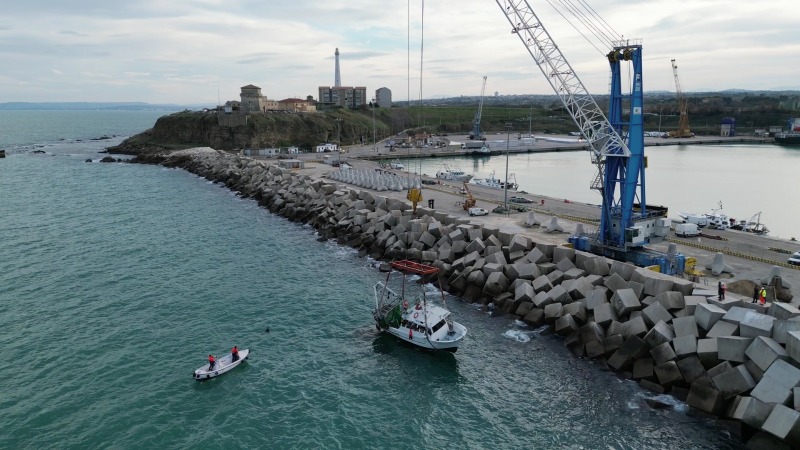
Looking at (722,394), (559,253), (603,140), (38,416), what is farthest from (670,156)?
(38,416)

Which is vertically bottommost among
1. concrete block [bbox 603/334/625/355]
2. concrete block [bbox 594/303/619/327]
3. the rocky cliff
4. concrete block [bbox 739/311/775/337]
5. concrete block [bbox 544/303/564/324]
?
concrete block [bbox 603/334/625/355]

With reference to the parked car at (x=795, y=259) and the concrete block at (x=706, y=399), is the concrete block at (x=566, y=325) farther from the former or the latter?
the parked car at (x=795, y=259)

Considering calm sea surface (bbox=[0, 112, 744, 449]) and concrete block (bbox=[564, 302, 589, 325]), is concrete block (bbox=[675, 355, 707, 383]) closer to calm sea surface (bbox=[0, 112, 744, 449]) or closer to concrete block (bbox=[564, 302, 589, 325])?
calm sea surface (bbox=[0, 112, 744, 449])

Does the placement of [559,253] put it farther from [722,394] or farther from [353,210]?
[353,210]

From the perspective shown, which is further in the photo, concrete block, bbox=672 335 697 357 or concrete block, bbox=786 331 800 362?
concrete block, bbox=672 335 697 357

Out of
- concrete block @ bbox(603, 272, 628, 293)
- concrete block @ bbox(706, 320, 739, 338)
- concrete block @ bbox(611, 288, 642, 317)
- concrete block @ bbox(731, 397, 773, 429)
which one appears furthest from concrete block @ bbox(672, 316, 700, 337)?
concrete block @ bbox(603, 272, 628, 293)

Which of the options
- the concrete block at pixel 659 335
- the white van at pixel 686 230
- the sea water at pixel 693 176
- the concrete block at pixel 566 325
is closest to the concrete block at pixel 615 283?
the concrete block at pixel 566 325
